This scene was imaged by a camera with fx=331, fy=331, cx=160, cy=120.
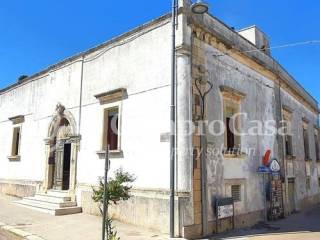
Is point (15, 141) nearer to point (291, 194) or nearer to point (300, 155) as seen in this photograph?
point (291, 194)

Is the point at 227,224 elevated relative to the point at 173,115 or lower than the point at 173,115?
lower

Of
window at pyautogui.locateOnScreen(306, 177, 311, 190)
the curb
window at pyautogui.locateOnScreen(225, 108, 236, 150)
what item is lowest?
the curb

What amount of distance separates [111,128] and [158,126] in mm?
2529

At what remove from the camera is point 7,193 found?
1672 cm

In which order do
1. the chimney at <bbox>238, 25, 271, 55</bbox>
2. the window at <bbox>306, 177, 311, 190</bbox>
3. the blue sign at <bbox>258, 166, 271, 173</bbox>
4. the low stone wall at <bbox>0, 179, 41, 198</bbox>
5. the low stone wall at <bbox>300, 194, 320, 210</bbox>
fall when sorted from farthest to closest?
the window at <bbox>306, 177, 311, 190</bbox> → the low stone wall at <bbox>300, 194, 320, 210</bbox> → the chimney at <bbox>238, 25, 271, 55</bbox> → the low stone wall at <bbox>0, 179, 41, 198</bbox> → the blue sign at <bbox>258, 166, 271, 173</bbox>

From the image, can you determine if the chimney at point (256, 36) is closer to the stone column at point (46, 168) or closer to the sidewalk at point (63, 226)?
the sidewalk at point (63, 226)

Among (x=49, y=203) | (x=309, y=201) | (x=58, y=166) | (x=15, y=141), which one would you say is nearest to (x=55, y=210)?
(x=49, y=203)

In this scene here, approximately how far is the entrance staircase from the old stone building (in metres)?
0.05

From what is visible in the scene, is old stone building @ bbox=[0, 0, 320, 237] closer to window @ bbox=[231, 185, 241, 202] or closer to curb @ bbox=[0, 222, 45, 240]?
window @ bbox=[231, 185, 241, 202]

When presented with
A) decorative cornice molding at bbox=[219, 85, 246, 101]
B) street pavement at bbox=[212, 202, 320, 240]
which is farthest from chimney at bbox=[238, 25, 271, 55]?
street pavement at bbox=[212, 202, 320, 240]

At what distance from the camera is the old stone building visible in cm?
936

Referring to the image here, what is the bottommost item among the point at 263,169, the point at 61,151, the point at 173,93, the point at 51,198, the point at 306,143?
the point at 51,198

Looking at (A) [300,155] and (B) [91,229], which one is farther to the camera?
(A) [300,155]

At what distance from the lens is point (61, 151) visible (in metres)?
13.8
